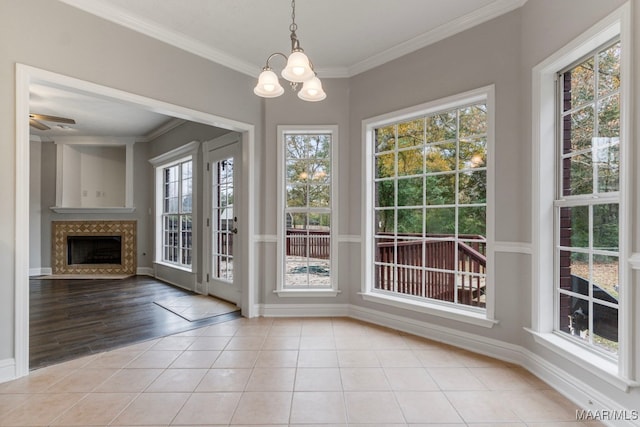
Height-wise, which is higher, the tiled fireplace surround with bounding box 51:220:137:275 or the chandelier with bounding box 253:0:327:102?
the chandelier with bounding box 253:0:327:102

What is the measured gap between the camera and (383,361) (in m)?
→ 2.52

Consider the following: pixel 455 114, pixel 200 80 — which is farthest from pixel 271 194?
pixel 455 114

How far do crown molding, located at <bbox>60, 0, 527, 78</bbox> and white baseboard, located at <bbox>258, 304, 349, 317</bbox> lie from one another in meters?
2.68

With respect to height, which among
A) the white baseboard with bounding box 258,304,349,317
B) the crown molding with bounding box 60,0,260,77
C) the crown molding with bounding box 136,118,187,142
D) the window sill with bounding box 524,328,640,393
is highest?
the crown molding with bounding box 60,0,260,77

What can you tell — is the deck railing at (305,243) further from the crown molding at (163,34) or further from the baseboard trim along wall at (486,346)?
the crown molding at (163,34)

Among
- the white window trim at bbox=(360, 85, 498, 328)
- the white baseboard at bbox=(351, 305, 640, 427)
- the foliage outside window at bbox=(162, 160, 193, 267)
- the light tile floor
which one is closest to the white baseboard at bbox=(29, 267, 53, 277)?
the foliage outside window at bbox=(162, 160, 193, 267)

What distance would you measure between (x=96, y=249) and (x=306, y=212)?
5.47 meters

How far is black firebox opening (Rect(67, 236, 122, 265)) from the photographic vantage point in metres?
6.56

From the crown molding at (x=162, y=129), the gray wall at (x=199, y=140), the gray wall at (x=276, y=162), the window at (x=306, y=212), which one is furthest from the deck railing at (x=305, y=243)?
the crown molding at (x=162, y=129)

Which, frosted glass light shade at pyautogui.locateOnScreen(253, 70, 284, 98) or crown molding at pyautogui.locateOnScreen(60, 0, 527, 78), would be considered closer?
frosted glass light shade at pyautogui.locateOnScreen(253, 70, 284, 98)

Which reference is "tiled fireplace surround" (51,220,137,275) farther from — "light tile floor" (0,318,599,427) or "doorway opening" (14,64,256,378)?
"doorway opening" (14,64,256,378)

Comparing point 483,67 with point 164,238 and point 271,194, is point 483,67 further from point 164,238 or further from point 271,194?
point 164,238

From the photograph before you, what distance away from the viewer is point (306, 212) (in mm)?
3748

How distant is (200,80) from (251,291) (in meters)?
2.34
